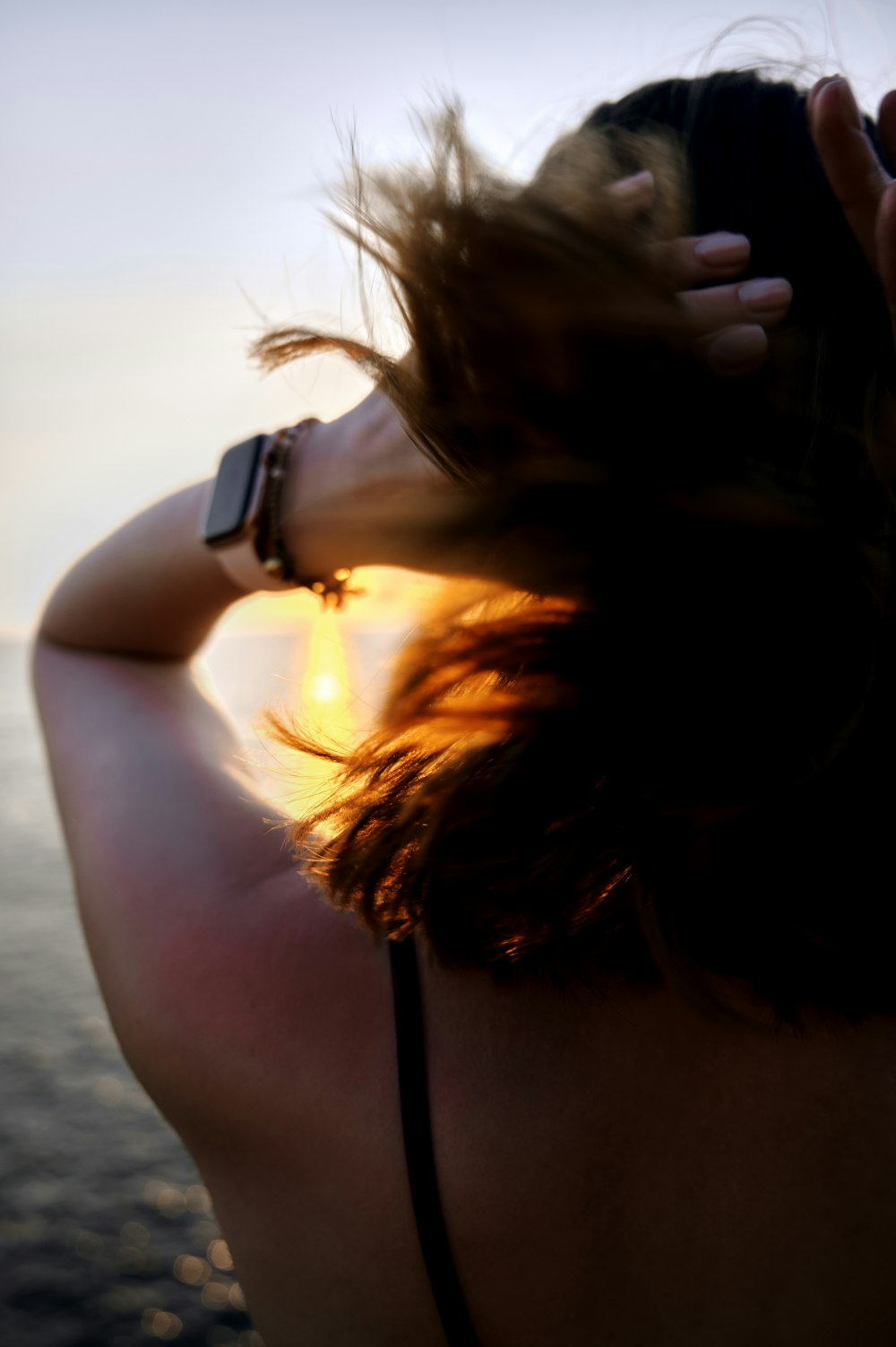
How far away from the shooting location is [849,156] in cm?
59

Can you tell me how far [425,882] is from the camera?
2.37ft

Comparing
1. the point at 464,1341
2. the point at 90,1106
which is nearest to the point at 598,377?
the point at 464,1341

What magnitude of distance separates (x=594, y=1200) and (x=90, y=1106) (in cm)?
517

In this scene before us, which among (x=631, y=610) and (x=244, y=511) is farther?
(x=244, y=511)

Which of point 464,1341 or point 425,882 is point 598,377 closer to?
point 425,882

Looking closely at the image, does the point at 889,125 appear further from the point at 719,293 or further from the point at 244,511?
the point at 244,511

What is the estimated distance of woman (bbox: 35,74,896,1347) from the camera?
60 centimetres

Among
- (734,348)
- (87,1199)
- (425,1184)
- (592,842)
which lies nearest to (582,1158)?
(425,1184)

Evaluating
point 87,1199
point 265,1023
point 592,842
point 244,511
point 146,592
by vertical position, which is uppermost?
point 244,511

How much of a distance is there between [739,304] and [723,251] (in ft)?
0.18

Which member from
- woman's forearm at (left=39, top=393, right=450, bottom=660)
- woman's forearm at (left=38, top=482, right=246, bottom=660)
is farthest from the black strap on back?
woman's forearm at (left=38, top=482, right=246, bottom=660)

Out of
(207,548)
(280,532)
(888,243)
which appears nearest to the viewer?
(888,243)

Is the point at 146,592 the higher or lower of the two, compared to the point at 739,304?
lower

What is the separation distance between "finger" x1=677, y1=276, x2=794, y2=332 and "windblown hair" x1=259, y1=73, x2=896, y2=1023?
0.02m
